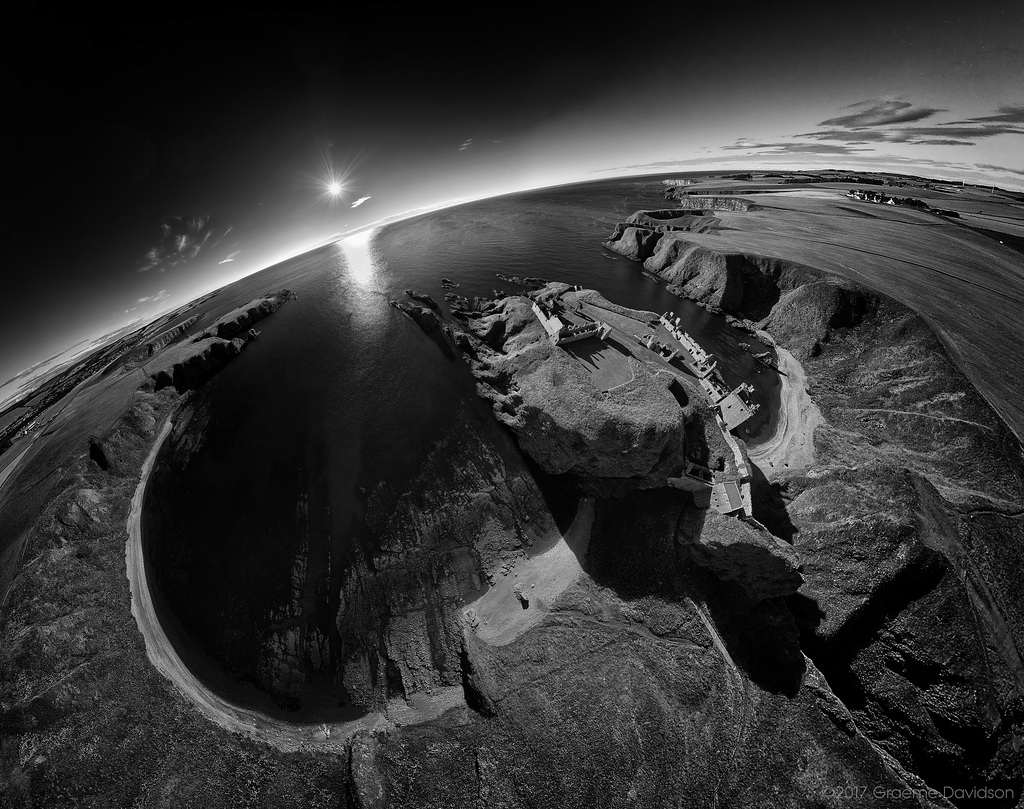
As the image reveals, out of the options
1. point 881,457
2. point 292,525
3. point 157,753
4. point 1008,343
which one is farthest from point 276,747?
point 1008,343

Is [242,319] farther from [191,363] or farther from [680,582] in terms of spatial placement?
[680,582]

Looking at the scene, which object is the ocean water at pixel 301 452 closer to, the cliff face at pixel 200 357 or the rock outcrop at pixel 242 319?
the cliff face at pixel 200 357

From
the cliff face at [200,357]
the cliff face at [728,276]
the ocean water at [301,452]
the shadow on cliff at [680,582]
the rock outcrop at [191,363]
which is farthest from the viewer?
the cliff face at [728,276]

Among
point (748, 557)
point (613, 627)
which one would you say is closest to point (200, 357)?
point (613, 627)

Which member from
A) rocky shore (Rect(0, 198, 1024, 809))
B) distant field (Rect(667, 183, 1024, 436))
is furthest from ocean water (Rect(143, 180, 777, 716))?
distant field (Rect(667, 183, 1024, 436))

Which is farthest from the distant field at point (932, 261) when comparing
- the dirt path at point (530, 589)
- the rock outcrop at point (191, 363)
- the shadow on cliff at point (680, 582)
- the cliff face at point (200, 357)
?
the rock outcrop at point (191, 363)

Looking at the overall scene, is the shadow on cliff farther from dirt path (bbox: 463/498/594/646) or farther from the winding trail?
the winding trail
